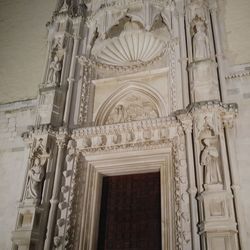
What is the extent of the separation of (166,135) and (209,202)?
61.2 inches

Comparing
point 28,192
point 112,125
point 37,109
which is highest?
point 37,109

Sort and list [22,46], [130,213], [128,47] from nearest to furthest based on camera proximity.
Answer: [130,213] → [128,47] → [22,46]

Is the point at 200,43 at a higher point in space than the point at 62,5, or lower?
lower

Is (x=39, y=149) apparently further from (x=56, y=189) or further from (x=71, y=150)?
(x=56, y=189)

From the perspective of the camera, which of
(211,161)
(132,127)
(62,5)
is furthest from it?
(62,5)

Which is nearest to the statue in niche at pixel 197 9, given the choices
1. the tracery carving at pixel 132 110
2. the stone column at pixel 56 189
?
the tracery carving at pixel 132 110

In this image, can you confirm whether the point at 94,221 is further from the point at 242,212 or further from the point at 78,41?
the point at 78,41

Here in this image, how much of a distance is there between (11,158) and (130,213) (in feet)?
8.75

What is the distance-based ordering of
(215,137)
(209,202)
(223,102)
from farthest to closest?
(223,102) → (215,137) → (209,202)

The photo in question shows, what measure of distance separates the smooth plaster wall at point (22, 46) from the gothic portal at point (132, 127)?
24.1 inches

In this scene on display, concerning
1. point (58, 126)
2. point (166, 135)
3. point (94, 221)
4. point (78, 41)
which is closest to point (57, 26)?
point (78, 41)

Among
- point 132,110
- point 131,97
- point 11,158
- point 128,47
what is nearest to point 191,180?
point 132,110

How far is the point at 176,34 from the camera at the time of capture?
24.3ft

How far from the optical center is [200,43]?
677cm
